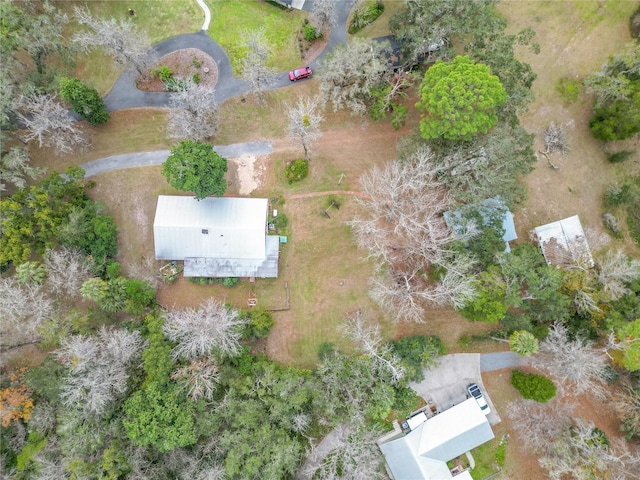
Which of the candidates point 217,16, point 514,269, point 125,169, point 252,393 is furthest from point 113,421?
point 217,16

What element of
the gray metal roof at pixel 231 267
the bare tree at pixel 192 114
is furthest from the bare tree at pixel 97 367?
the bare tree at pixel 192 114

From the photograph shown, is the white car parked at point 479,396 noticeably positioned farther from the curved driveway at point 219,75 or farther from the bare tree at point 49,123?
the bare tree at point 49,123

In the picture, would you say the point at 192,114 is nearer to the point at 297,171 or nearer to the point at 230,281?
the point at 297,171

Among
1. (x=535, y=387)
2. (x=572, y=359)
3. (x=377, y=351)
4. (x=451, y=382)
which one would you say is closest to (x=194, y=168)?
(x=377, y=351)

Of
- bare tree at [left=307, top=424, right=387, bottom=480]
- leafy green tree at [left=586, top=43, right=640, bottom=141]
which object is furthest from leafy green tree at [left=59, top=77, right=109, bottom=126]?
leafy green tree at [left=586, top=43, right=640, bottom=141]

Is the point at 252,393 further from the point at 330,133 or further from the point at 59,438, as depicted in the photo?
the point at 330,133

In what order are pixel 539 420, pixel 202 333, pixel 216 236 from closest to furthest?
pixel 202 333
pixel 539 420
pixel 216 236

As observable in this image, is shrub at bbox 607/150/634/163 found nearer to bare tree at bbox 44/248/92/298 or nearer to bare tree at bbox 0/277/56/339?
bare tree at bbox 44/248/92/298
